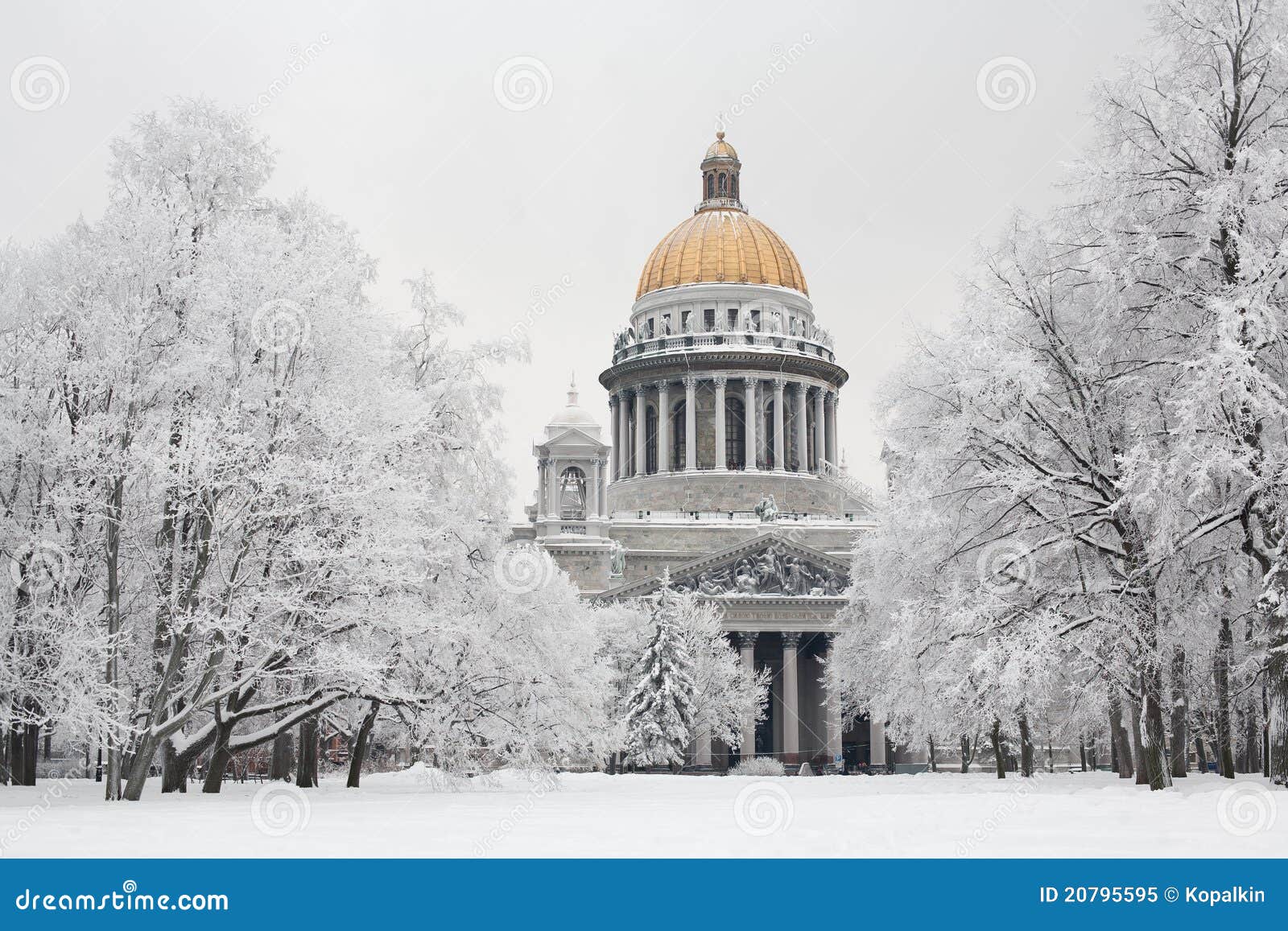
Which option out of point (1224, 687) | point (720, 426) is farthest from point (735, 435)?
point (1224, 687)

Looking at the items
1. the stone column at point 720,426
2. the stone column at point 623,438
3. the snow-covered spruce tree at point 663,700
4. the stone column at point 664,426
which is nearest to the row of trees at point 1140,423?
the snow-covered spruce tree at point 663,700

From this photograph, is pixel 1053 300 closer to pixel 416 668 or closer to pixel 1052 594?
pixel 1052 594

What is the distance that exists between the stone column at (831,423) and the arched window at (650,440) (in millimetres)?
11930

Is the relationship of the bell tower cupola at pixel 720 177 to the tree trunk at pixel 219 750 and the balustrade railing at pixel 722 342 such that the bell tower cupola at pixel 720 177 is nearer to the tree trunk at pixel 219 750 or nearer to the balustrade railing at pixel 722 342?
the balustrade railing at pixel 722 342

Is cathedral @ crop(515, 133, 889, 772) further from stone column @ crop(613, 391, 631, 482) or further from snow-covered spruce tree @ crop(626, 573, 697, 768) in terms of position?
snow-covered spruce tree @ crop(626, 573, 697, 768)

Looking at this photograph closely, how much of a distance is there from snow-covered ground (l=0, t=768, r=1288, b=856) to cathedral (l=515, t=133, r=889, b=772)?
1550 inches

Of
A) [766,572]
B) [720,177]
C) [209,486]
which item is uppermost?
[720,177]

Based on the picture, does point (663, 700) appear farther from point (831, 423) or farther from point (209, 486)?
point (831, 423)

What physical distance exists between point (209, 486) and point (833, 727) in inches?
1982

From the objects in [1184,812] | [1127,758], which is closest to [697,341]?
[1127,758]

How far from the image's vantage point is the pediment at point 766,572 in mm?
75250

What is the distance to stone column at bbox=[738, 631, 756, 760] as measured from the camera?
71.2m

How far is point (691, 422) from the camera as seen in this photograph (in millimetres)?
97625

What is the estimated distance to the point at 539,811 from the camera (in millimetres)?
19969
